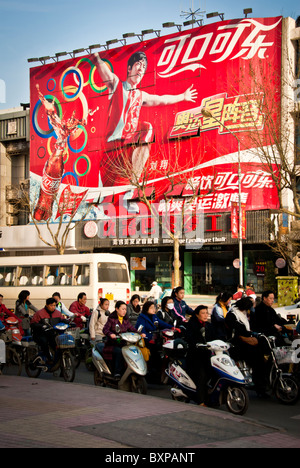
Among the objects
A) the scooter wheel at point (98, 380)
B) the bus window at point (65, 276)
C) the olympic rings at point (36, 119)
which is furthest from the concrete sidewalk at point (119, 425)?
the olympic rings at point (36, 119)

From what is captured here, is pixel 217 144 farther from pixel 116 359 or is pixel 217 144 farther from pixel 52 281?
pixel 116 359

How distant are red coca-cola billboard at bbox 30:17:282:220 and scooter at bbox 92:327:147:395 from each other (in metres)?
23.1

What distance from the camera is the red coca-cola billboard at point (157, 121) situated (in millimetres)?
37406

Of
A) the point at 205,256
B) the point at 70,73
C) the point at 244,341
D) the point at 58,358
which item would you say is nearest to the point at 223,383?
the point at 244,341

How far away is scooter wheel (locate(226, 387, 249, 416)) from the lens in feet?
29.5

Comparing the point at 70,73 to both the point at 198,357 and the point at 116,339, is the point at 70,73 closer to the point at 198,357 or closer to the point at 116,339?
the point at 116,339

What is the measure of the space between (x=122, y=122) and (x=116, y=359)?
34526 mm

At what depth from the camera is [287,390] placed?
33.3 ft

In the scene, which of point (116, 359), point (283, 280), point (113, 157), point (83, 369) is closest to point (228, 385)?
point (116, 359)

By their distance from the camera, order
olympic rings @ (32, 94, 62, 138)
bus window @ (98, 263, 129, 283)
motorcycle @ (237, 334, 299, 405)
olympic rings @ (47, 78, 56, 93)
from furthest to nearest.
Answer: olympic rings @ (47, 78, 56, 93) → olympic rings @ (32, 94, 62, 138) → bus window @ (98, 263, 129, 283) → motorcycle @ (237, 334, 299, 405)

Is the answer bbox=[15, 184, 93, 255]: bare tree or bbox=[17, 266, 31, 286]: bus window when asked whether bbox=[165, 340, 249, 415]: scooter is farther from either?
bbox=[15, 184, 93, 255]: bare tree

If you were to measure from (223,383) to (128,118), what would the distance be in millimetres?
35873

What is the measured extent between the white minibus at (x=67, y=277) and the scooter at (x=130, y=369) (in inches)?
559

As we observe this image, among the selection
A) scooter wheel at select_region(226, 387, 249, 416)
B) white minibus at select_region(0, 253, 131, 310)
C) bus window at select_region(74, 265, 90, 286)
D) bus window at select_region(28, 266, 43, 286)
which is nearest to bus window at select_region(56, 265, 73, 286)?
white minibus at select_region(0, 253, 131, 310)
